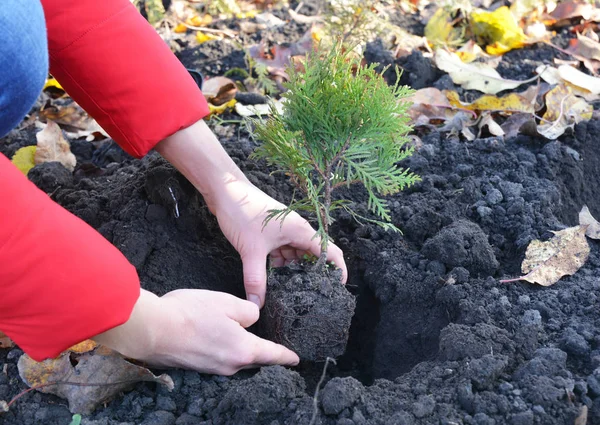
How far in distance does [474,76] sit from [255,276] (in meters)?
2.05

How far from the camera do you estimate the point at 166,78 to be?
2223mm

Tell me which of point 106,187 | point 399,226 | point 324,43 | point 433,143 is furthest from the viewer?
point 324,43

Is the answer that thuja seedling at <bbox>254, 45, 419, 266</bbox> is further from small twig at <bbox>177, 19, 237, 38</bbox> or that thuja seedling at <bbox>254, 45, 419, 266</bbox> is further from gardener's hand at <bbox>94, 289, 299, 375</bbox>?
small twig at <bbox>177, 19, 237, 38</bbox>

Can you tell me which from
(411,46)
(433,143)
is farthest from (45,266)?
(411,46)

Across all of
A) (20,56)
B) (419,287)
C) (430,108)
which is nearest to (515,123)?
(430,108)

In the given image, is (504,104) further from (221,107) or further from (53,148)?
(53,148)

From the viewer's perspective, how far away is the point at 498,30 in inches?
165

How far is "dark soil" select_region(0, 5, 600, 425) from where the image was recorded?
175 cm

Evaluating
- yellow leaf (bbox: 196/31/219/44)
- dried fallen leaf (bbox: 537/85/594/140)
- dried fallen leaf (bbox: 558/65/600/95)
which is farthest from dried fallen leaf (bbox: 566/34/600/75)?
yellow leaf (bbox: 196/31/219/44)

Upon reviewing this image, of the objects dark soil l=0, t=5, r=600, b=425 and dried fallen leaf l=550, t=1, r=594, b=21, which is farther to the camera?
dried fallen leaf l=550, t=1, r=594, b=21

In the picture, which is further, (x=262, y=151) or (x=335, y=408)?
(x=262, y=151)

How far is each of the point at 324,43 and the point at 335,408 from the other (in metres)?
2.50

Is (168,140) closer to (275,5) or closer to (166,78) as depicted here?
(166,78)

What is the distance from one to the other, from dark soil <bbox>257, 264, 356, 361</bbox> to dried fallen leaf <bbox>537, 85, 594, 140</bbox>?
55.4 inches
